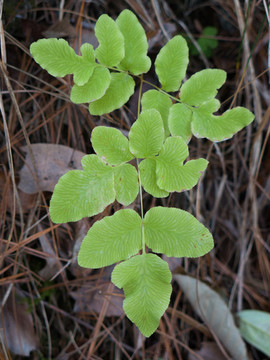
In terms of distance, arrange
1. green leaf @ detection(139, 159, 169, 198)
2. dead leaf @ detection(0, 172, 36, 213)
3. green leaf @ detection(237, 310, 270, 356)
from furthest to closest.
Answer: green leaf @ detection(237, 310, 270, 356), dead leaf @ detection(0, 172, 36, 213), green leaf @ detection(139, 159, 169, 198)

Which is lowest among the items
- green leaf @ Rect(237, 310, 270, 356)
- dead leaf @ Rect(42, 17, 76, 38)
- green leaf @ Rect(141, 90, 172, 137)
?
green leaf @ Rect(237, 310, 270, 356)

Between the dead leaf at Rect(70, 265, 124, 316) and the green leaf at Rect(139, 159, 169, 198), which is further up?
the green leaf at Rect(139, 159, 169, 198)

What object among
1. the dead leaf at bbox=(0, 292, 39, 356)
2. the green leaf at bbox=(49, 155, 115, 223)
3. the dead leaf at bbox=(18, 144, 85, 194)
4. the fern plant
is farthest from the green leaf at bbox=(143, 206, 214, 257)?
the dead leaf at bbox=(0, 292, 39, 356)

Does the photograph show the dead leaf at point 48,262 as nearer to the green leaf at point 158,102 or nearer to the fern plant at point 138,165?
the fern plant at point 138,165

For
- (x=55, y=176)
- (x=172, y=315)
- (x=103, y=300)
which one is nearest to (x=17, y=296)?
(x=103, y=300)

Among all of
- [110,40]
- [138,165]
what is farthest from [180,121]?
[110,40]

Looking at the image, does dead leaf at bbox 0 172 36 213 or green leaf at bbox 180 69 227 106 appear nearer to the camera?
green leaf at bbox 180 69 227 106

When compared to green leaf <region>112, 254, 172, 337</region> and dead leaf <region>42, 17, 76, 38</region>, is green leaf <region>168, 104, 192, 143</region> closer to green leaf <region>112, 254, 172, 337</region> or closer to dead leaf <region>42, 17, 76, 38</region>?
green leaf <region>112, 254, 172, 337</region>
